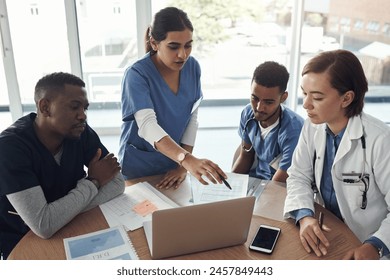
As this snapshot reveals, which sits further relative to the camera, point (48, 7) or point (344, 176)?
A: point (48, 7)

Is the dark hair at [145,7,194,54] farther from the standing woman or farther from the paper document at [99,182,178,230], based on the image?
the paper document at [99,182,178,230]

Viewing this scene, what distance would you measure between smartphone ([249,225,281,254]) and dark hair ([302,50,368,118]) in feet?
1.71

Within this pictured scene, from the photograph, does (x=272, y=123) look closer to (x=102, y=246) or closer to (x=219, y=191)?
(x=219, y=191)

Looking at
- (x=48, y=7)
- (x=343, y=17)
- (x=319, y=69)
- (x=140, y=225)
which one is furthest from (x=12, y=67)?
(x=343, y=17)

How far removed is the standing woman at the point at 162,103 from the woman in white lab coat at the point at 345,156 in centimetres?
46

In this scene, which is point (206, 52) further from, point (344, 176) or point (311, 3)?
point (344, 176)

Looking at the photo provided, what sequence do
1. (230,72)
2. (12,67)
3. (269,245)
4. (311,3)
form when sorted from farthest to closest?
(230,72), (311,3), (12,67), (269,245)

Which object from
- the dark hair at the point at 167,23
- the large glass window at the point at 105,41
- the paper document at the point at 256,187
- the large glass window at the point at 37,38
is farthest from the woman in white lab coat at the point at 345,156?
the large glass window at the point at 37,38

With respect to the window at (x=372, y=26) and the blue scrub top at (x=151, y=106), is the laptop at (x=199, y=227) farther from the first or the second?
the window at (x=372, y=26)

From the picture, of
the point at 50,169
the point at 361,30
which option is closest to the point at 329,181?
the point at 50,169

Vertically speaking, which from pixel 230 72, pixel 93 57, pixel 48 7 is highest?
pixel 48 7

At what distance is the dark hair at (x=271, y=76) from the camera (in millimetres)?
1721

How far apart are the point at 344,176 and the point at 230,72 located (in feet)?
11.6

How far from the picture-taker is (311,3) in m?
3.61
